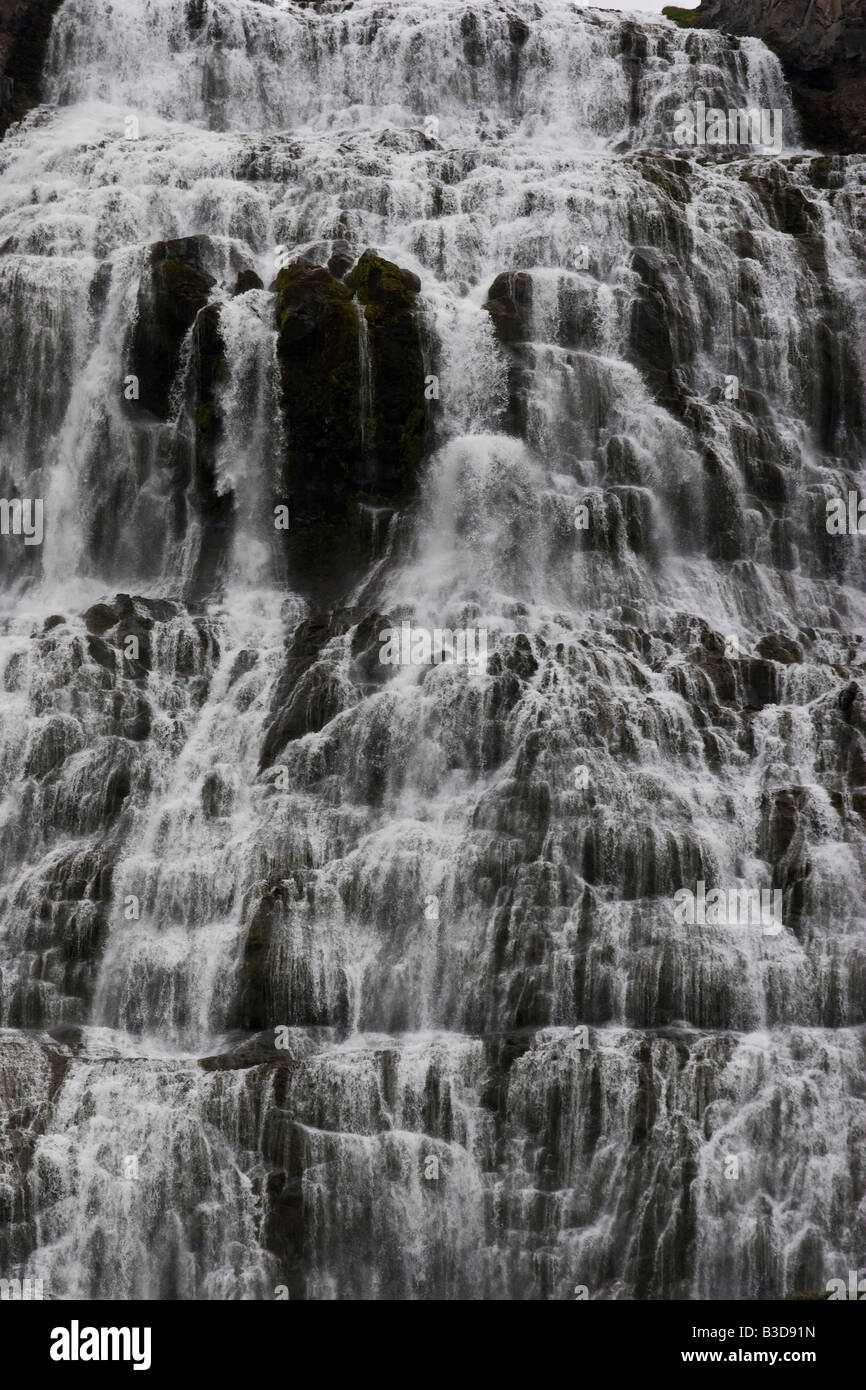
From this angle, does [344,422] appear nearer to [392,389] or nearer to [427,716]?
[392,389]

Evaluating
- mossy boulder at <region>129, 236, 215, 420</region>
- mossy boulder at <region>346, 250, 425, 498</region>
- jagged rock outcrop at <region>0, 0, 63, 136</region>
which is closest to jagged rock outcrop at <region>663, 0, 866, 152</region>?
mossy boulder at <region>346, 250, 425, 498</region>

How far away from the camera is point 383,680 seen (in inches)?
1389

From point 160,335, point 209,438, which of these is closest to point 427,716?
point 209,438

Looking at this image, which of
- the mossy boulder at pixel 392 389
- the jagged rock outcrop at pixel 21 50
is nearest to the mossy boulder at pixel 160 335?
the mossy boulder at pixel 392 389

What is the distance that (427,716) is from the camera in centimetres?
3406

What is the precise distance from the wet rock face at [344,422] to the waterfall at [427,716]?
90 millimetres

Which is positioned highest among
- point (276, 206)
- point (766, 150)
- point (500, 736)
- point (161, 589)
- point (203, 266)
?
point (766, 150)

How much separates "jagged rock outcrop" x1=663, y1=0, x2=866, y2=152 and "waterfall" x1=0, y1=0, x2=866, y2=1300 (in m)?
3.11

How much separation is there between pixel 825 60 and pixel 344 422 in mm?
24233

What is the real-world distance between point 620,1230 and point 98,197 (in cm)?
2989

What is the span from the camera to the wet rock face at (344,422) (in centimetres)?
4062

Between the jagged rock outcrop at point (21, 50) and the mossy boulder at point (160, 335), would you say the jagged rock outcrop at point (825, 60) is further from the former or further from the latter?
the mossy boulder at point (160, 335)
